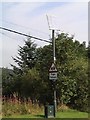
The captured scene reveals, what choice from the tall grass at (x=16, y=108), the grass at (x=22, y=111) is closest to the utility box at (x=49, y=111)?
the grass at (x=22, y=111)

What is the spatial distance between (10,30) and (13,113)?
581cm

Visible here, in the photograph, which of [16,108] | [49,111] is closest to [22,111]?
[16,108]

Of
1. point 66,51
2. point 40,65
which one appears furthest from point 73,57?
point 40,65

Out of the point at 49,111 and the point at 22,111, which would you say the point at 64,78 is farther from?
the point at 49,111

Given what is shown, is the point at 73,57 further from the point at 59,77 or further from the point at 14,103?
the point at 14,103

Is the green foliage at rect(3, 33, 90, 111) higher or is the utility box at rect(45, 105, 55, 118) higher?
the green foliage at rect(3, 33, 90, 111)

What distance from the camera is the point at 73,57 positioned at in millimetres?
28766

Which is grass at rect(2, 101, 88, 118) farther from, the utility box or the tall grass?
the utility box

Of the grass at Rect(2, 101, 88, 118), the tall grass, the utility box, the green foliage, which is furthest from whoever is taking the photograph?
the green foliage

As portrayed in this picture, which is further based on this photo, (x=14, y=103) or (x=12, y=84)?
(x=12, y=84)

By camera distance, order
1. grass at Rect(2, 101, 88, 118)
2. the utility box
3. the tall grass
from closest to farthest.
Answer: the utility box < grass at Rect(2, 101, 88, 118) < the tall grass

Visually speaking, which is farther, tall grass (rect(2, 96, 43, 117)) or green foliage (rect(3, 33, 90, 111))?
green foliage (rect(3, 33, 90, 111))

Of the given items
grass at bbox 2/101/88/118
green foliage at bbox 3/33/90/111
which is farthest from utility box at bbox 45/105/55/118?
green foliage at bbox 3/33/90/111

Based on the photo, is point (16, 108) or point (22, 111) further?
point (22, 111)
